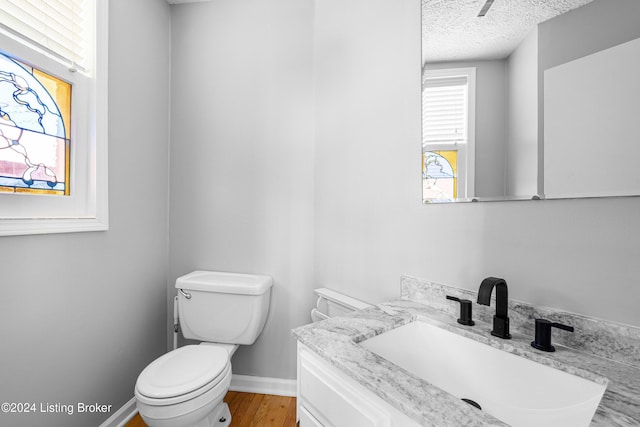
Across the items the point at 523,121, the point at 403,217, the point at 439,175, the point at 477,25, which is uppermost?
the point at 477,25

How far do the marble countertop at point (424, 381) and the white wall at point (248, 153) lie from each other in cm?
86

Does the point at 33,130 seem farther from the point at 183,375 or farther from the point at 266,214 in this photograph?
the point at 183,375

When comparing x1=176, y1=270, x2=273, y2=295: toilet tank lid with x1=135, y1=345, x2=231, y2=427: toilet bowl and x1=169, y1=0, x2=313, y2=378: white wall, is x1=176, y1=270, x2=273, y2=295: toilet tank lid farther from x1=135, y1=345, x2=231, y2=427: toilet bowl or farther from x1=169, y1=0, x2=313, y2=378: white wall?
x1=135, y1=345, x2=231, y2=427: toilet bowl

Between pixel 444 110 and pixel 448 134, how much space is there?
0.09 meters

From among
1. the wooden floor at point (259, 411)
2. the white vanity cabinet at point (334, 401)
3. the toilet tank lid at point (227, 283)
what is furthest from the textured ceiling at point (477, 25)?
the wooden floor at point (259, 411)

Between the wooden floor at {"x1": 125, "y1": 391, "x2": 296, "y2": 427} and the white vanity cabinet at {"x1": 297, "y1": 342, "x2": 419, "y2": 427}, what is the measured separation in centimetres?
80

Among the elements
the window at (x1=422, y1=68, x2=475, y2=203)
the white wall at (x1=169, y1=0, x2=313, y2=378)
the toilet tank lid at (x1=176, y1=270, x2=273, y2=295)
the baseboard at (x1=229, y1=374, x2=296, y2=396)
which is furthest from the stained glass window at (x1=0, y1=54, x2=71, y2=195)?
the window at (x1=422, y1=68, x2=475, y2=203)

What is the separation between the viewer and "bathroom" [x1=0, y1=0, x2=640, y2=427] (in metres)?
0.84

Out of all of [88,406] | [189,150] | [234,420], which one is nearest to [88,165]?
[189,150]

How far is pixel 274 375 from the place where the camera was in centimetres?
175

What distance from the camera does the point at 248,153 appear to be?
1759 mm

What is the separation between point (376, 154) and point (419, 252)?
50 cm

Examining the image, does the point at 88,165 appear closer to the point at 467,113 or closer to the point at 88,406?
the point at 88,406

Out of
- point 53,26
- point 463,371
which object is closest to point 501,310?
point 463,371
